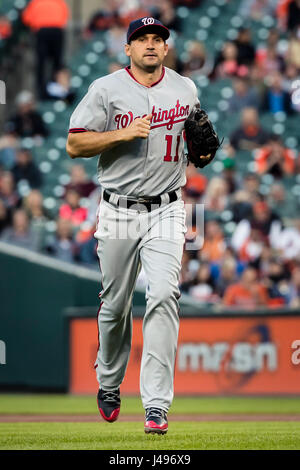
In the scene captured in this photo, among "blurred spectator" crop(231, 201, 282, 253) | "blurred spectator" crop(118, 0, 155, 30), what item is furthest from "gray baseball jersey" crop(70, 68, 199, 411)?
"blurred spectator" crop(118, 0, 155, 30)

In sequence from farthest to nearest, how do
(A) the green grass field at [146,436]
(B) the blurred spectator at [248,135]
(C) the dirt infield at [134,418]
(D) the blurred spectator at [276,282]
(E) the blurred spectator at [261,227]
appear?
(B) the blurred spectator at [248,135], (E) the blurred spectator at [261,227], (D) the blurred spectator at [276,282], (C) the dirt infield at [134,418], (A) the green grass field at [146,436]

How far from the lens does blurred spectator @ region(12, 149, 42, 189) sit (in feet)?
48.2

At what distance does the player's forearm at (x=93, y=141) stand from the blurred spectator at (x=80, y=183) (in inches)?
314

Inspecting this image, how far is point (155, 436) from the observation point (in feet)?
18.2

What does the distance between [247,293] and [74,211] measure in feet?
9.60

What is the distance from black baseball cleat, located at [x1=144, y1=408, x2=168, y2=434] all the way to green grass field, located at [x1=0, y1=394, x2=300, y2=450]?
0.05 m

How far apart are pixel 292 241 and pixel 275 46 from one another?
436 cm

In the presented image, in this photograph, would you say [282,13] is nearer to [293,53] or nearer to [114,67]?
[293,53]

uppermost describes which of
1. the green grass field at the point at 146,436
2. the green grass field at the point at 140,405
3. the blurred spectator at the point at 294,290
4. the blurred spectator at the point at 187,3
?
the blurred spectator at the point at 187,3

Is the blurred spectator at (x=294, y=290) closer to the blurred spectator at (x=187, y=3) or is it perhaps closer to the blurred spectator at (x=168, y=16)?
the blurred spectator at (x=168, y=16)

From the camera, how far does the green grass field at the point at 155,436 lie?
5105 mm

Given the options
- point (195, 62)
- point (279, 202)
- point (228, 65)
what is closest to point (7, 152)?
point (195, 62)

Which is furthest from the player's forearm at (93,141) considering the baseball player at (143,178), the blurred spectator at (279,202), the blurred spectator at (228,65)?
the blurred spectator at (228,65)

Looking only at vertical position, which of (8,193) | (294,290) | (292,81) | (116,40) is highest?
(116,40)
